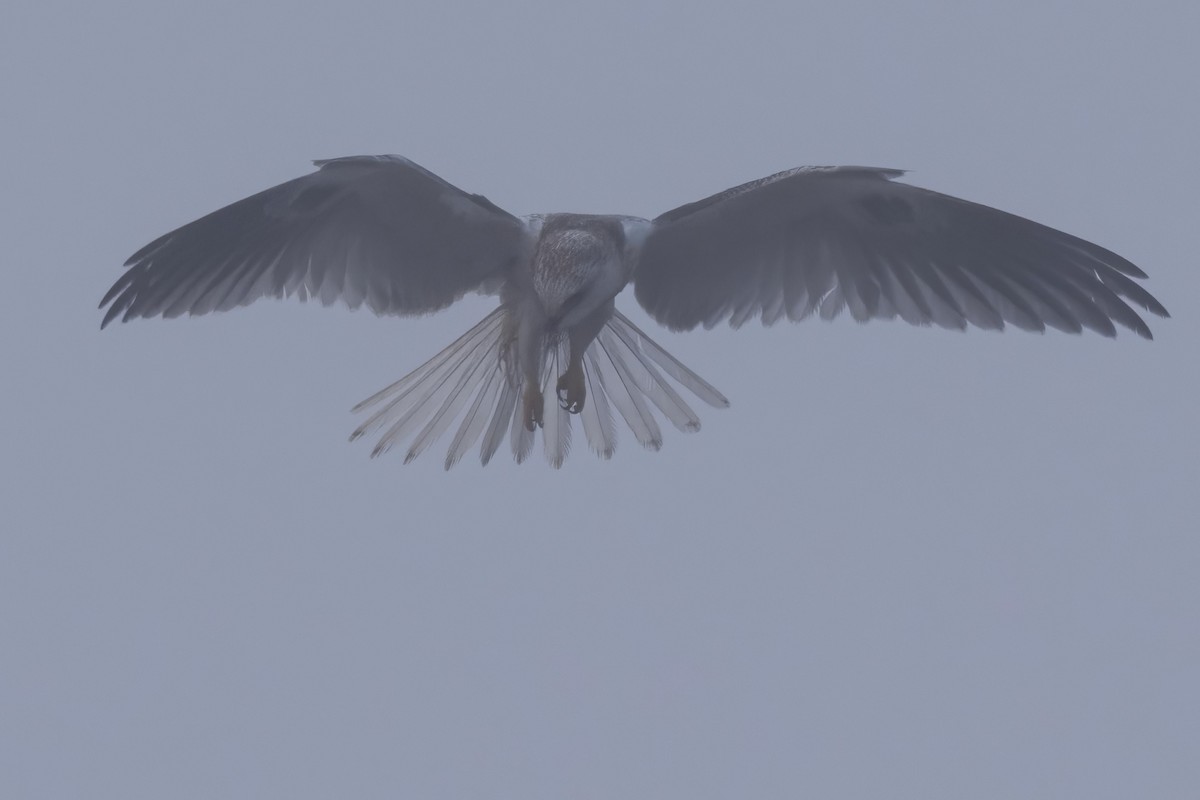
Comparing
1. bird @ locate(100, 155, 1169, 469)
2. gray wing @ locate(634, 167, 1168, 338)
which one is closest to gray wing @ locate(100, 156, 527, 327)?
bird @ locate(100, 155, 1169, 469)

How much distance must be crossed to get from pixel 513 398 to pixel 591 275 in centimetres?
111

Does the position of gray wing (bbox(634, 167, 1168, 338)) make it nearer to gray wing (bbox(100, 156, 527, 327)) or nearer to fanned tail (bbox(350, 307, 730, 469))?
fanned tail (bbox(350, 307, 730, 469))

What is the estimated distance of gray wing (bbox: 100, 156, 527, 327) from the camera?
770 centimetres

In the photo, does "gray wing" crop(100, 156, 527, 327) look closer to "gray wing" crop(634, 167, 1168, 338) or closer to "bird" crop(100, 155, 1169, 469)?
"bird" crop(100, 155, 1169, 469)

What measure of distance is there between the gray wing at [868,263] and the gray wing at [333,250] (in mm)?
859

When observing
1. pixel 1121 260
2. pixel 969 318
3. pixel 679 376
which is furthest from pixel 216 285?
pixel 1121 260

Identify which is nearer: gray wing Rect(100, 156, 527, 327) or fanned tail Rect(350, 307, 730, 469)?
gray wing Rect(100, 156, 527, 327)

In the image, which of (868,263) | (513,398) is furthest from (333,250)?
(868,263)

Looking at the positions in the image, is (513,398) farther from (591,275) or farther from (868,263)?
(868,263)

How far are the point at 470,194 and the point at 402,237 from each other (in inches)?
18.1

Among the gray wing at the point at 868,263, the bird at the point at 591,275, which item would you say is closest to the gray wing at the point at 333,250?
the bird at the point at 591,275

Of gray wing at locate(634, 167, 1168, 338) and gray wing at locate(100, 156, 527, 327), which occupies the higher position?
gray wing at locate(634, 167, 1168, 338)

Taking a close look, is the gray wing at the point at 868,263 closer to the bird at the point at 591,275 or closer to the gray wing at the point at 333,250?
the bird at the point at 591,275

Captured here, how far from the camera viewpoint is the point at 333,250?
7992 millimetres
